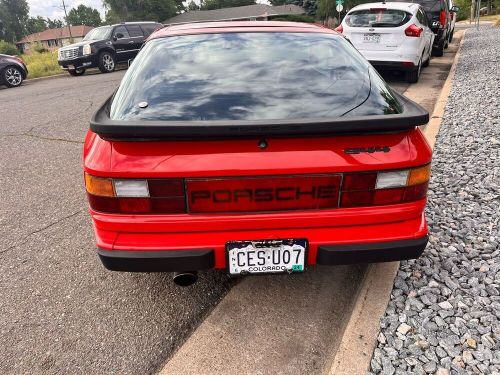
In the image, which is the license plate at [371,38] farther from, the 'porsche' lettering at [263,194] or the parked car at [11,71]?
the parked car at [11,71]

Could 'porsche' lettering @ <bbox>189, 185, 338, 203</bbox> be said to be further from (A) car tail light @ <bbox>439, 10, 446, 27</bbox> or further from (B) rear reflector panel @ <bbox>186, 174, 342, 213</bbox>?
(A) car tail light @ <bbox>439, 10, 446, 27</bbox>

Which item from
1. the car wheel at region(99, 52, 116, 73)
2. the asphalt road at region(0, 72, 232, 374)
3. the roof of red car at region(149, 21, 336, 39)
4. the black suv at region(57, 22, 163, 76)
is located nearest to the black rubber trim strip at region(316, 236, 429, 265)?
the asphalt road at region(0, 72, 232, 374)

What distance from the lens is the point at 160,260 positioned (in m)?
1.94

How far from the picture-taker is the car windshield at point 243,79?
6.69 ft

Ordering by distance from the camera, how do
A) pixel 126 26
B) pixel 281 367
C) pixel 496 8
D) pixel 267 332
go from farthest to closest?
pixel 496 8
pixel 126 26
pixel 267 332
pixel 281 367

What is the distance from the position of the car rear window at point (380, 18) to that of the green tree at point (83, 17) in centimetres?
9910

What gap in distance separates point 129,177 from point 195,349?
3.11ft

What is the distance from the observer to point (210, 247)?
1941mm

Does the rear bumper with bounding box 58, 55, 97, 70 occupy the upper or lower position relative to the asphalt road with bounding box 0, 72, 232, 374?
lower

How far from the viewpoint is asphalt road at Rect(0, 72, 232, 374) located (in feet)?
6.74

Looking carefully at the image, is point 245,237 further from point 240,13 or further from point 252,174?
point 240,13

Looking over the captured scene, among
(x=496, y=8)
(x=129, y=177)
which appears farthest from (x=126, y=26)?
(x=496, y=8)

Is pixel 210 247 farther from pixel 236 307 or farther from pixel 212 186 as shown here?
pixel 236 307

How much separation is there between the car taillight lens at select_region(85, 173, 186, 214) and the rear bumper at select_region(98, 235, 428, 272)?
8.4 inches
